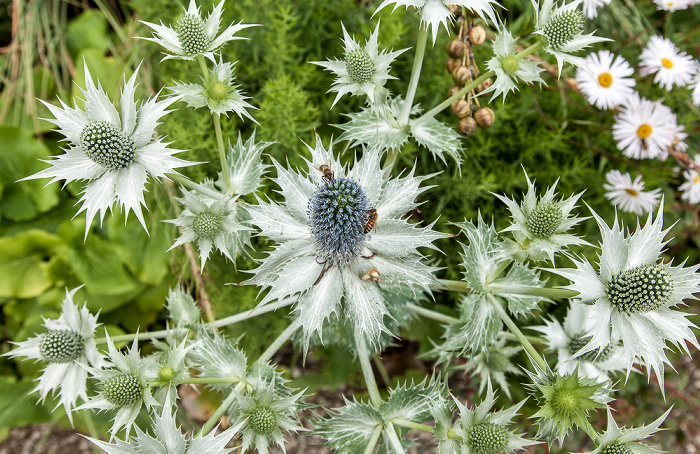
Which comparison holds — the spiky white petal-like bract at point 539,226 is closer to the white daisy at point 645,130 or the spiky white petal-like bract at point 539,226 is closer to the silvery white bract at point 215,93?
the silvery white bract at point 215,93

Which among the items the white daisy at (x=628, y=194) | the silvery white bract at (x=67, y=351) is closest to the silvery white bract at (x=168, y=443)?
the silvery white bract at (x=67, y=351)

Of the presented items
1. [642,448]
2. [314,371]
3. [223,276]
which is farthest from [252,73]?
[642,448]

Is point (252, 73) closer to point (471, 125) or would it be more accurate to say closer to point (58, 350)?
point (471, 125)

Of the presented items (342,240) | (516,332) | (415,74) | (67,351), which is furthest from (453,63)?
(67,351)

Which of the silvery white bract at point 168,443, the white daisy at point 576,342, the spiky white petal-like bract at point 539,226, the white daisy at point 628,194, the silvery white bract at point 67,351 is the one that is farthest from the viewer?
the white daisy at point 628,194

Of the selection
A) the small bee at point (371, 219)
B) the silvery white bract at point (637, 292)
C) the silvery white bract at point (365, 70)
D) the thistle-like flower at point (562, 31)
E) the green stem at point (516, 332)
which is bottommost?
the green stem at point (516, 332)

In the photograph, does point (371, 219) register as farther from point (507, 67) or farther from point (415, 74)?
point (507, 67)
